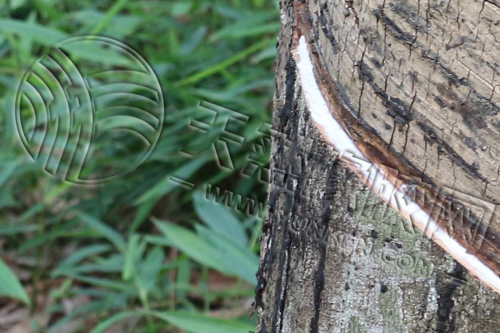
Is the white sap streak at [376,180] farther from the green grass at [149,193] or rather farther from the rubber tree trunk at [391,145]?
the green grass at [149,193]

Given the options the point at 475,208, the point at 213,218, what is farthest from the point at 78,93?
the point at 475,208

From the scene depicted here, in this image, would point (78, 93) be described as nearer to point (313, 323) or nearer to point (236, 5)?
point (236, 5)

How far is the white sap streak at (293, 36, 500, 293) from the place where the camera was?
46 cm

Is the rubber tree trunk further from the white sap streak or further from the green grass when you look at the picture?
the green grass

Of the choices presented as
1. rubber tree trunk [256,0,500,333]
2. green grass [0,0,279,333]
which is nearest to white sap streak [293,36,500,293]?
rubber tree trunk [256,0,500,333]

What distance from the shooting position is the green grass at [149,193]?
1312mm

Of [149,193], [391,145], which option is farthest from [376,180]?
[149,193]

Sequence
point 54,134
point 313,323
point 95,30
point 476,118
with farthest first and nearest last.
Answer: point 95,30
point 54,134
point 313,323
point 476,118

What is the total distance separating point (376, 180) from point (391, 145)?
1.2 inches

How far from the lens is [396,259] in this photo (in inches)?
19.5

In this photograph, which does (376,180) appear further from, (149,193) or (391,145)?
(149,193)

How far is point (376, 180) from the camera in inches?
19.0

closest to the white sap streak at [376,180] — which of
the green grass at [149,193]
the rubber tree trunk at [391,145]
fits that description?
the rubber tree trunk at [391,145]

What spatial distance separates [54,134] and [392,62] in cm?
116
